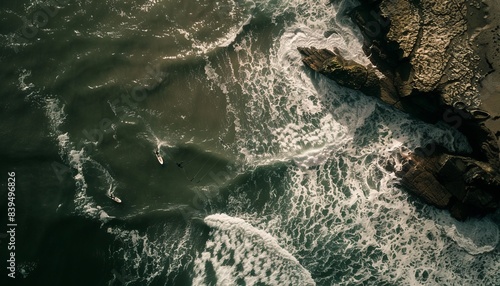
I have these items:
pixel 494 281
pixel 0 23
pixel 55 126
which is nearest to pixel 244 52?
pixel 55 126

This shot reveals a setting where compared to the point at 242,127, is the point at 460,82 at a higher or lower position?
higher

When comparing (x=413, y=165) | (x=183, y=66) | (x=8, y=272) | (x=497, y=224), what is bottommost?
(x=8, y=272)

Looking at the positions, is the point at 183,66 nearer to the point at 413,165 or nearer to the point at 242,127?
the point at 242,127

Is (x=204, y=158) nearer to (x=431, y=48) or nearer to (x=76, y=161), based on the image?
(x=76, y=161)

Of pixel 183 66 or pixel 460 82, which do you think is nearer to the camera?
pixel 460 82

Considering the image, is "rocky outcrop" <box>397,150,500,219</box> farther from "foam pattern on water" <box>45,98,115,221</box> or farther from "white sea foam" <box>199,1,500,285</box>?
"foam pattern on water" <box>45,98,115,221</box>

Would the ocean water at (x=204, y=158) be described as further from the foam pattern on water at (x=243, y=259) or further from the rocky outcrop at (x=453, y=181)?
the rocky outcrop at (x=453, y=181)

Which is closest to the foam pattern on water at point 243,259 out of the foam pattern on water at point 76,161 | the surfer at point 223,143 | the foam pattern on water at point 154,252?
the foam pattern on water at point 154,252
